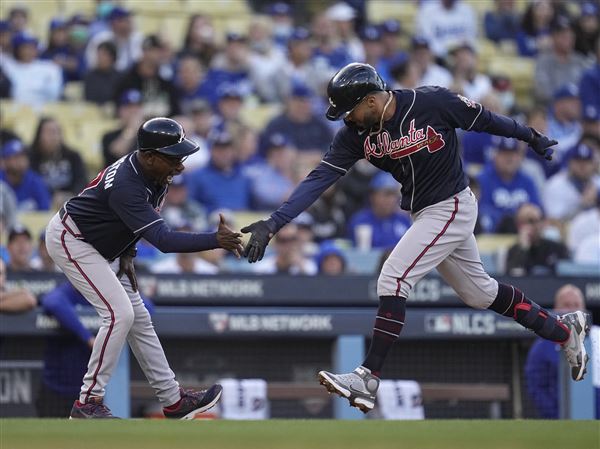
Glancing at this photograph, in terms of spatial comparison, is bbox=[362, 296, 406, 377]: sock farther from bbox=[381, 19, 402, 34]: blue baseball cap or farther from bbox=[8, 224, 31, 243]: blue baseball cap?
bbox=[381, 19, 402, 34]: blue baseball cap

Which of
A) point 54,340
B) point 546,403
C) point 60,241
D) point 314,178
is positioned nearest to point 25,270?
point 54,340

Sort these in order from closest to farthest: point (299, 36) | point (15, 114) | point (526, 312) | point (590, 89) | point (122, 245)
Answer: point (122, 245)
point (526, 312)
point (15, 114)
point (299, 36)
point (590, 89)

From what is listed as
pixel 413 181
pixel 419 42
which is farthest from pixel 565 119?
pixel 413 181

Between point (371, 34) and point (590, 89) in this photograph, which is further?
point (590, 89)

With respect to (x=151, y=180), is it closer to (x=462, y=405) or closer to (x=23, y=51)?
(x=462, y=405)

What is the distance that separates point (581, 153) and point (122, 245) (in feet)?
23.0

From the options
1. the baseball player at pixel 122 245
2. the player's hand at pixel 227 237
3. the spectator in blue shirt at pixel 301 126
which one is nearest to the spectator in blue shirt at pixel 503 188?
the spectator in blue shirt at pixel 301 126

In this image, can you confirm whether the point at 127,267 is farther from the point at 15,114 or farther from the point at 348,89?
the point at 15,114

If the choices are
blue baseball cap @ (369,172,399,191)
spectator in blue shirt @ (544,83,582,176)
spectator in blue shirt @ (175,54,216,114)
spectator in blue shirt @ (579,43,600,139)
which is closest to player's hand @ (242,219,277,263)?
blue baseball cap @ (369,172,399,191)

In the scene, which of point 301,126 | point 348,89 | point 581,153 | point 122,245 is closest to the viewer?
point 348,89

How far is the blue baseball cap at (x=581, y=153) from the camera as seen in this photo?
1305 centimetres

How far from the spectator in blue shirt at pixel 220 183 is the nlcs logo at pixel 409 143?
17.0 feet

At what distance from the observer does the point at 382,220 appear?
11805mm

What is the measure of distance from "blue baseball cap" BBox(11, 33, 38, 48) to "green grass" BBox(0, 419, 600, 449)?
25.4ft
